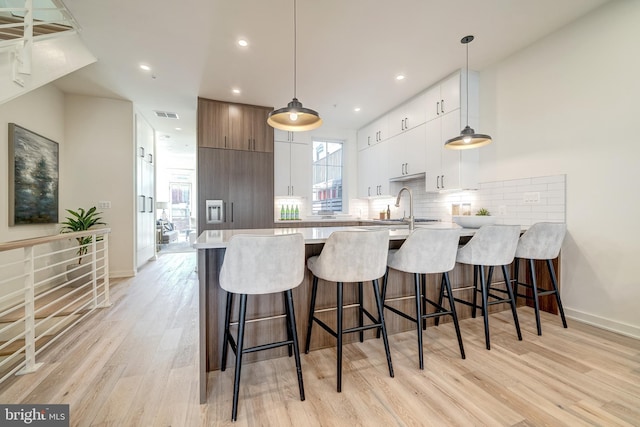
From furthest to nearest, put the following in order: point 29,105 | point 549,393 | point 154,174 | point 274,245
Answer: point 154,174 → point 29,105 → point 549,393 → point 274,245

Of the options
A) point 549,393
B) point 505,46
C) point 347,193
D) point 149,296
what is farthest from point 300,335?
point 347,193

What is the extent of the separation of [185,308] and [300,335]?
1.65 m

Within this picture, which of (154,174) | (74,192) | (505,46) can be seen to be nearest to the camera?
(505,46)

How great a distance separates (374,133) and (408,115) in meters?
0.99

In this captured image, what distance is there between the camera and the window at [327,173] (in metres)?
5.75

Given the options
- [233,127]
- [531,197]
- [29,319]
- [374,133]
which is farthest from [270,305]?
[374,133]

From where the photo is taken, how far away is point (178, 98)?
4129mm

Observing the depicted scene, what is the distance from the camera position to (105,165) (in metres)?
4.16

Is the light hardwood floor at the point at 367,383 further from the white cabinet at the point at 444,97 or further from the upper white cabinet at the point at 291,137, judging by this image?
the upper white cabinet at the point at 291,137

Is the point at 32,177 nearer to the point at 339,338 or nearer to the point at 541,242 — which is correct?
the point at 339,338

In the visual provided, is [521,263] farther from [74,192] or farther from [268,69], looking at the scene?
[74,192]

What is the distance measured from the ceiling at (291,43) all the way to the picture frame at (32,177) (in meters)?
0.97

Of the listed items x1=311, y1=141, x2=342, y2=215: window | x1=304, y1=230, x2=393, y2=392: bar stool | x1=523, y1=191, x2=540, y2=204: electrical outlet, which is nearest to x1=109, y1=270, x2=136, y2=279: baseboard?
x1=311, y1=141, x2=342, y2=215: window

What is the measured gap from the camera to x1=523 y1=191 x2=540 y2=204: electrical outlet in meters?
2.80
